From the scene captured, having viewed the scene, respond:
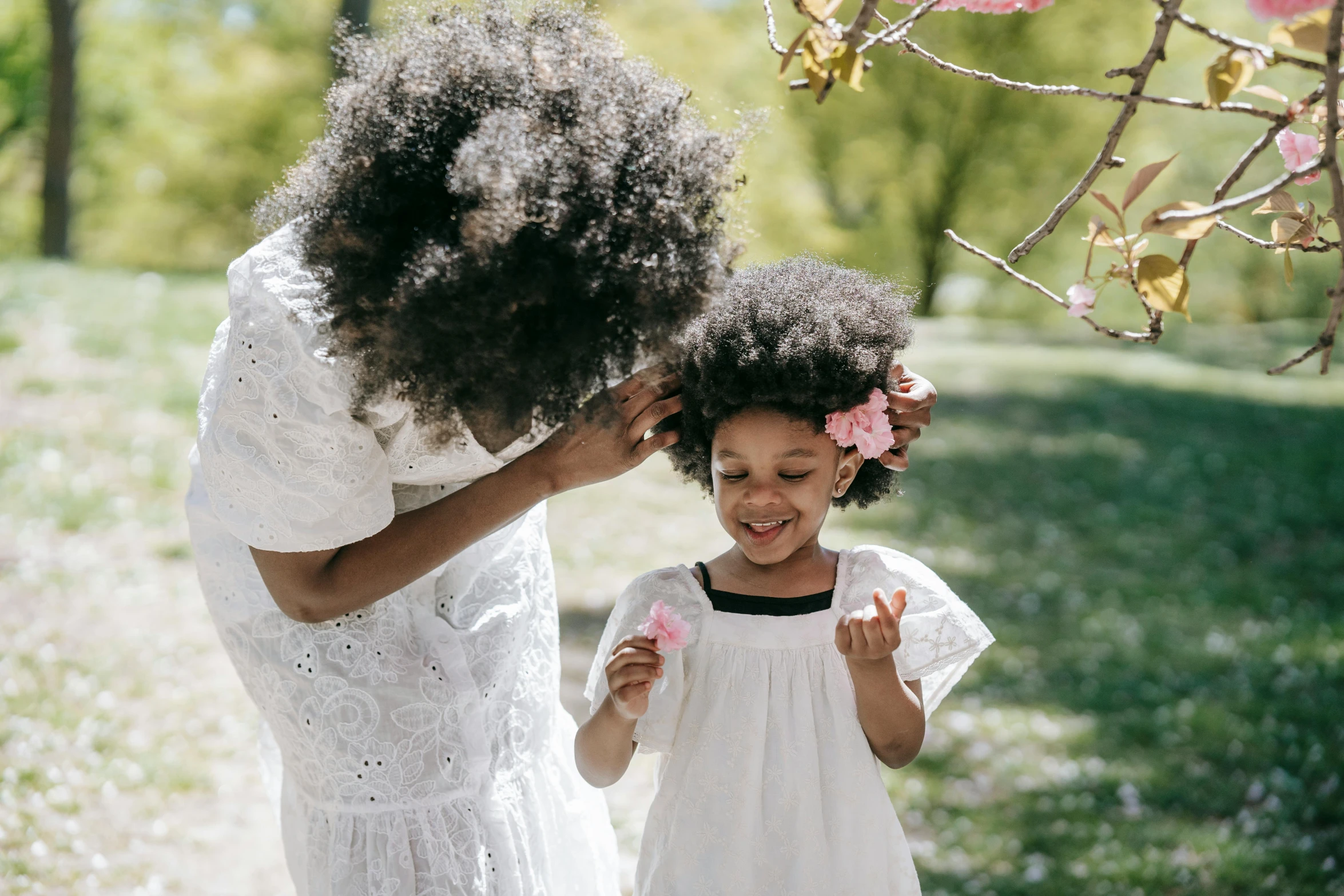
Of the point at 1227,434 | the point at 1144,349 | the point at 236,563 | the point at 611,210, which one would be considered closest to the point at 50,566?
the point at 236,563

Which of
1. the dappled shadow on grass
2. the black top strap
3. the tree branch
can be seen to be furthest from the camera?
the dappled shadow on grass

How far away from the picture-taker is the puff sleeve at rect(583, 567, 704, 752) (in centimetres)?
228

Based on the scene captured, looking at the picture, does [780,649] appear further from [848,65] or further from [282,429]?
[848,65]

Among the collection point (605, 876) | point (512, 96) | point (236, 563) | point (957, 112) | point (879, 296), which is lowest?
point (605, 876)

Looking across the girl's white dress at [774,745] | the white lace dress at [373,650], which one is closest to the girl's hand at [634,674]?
the girl's white dress at [774,745]

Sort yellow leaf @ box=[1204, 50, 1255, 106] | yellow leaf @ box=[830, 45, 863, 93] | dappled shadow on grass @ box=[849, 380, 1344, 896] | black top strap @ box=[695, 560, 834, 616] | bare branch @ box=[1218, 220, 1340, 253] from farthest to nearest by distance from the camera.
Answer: dappled shadow on grass @ box=[849, 380, 1344, 896] → black top strap @ box=[695, 560, 834, 616] → bare branch @ box=[1218, 220, 1340, 253] → yellow leaf @ box=[830, 45, 863, 93] → yellow leaf @ box=[1204, 50, 1255, 106]


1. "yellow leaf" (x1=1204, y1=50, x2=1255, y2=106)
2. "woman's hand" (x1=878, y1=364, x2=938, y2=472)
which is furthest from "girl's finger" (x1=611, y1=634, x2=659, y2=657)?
"yellow leaf" (x1=1204, y1=50, x2=1255, y2=106)

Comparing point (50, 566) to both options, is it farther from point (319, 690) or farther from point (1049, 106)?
point (1049, 106)

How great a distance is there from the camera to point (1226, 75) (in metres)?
1.33

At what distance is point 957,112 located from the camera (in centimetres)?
2456

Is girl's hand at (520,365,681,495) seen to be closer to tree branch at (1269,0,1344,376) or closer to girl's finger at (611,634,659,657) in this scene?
girl's finger at (611,634,659,657)

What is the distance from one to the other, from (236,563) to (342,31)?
103 cm

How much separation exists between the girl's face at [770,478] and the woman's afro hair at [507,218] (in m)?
0.39

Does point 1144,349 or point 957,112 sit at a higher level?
point 957,112
